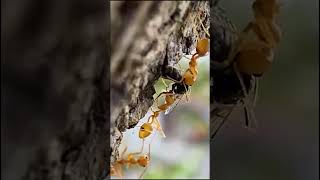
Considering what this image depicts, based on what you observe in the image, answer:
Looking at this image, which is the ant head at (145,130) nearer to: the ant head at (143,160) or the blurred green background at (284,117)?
the ant head at (143,160)

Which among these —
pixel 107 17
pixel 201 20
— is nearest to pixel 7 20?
pixel 107 17

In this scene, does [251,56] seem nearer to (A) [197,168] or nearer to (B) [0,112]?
(A) [197,168]

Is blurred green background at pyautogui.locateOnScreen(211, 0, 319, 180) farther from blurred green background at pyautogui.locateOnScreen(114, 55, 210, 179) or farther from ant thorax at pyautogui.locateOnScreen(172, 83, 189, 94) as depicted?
ant thorax at pyautogui.locateOnScreen(172, 83, 189, 94)

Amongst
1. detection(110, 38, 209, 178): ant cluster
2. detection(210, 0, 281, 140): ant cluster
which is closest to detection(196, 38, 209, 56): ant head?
detection(110, 38, 209, 178): ant cluster

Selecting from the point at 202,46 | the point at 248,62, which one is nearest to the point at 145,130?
the point at 202,46

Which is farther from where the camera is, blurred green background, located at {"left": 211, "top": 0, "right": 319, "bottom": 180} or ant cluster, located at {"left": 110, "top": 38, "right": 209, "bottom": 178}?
ant cluster, located at {"left": 110, "top": 38, "right": 209, "bottom": 178}

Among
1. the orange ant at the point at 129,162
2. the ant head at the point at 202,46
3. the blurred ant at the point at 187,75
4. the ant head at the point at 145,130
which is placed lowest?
the orange ant at the point at 129,162

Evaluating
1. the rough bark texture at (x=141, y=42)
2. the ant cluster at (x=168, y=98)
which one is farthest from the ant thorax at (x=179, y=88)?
the rough bark texture at (x=141, y=42)
